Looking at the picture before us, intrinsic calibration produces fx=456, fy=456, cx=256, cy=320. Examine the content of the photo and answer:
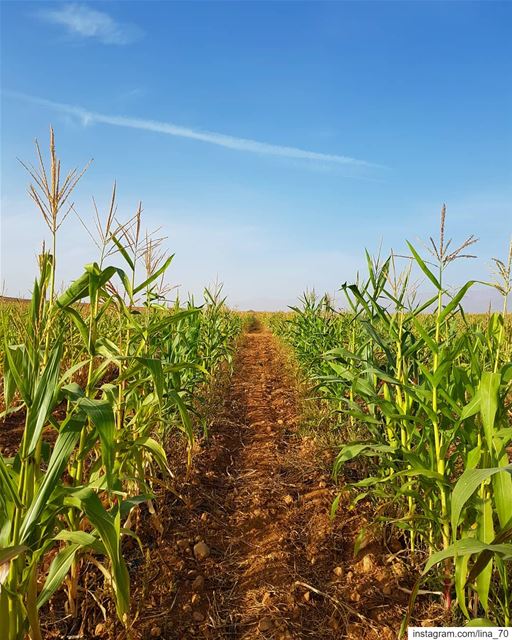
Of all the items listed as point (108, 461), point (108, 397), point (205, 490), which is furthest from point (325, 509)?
point (108, 461)

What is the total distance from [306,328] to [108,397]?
5292 mm

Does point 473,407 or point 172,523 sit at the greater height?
point 473,407

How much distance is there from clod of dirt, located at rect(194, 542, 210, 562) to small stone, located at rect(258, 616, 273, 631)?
61 cm

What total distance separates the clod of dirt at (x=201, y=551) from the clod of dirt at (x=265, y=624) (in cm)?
61

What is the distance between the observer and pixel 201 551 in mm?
2797

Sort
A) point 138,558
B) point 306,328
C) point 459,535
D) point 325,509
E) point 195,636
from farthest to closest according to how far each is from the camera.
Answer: point 306,328 → point 325,509 → point 138,558 → point 459,535 → point 195,636

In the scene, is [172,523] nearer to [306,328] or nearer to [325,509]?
[325,509]

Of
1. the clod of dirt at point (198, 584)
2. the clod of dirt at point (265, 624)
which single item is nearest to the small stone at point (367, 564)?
the clod of dirt at point (265, 624)

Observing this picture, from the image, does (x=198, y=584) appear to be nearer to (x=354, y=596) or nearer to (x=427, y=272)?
(x=354, y=596)

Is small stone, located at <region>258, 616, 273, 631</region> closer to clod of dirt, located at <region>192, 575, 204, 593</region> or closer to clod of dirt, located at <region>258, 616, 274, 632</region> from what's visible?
clod of dirt, located at <region>258, 616, 274, 632</region>

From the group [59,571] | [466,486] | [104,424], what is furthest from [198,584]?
[466,486]

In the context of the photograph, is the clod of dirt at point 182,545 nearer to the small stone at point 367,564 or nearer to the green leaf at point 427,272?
the small stone at point 367,564

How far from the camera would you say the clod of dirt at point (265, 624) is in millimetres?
2238

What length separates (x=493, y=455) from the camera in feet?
6.41
